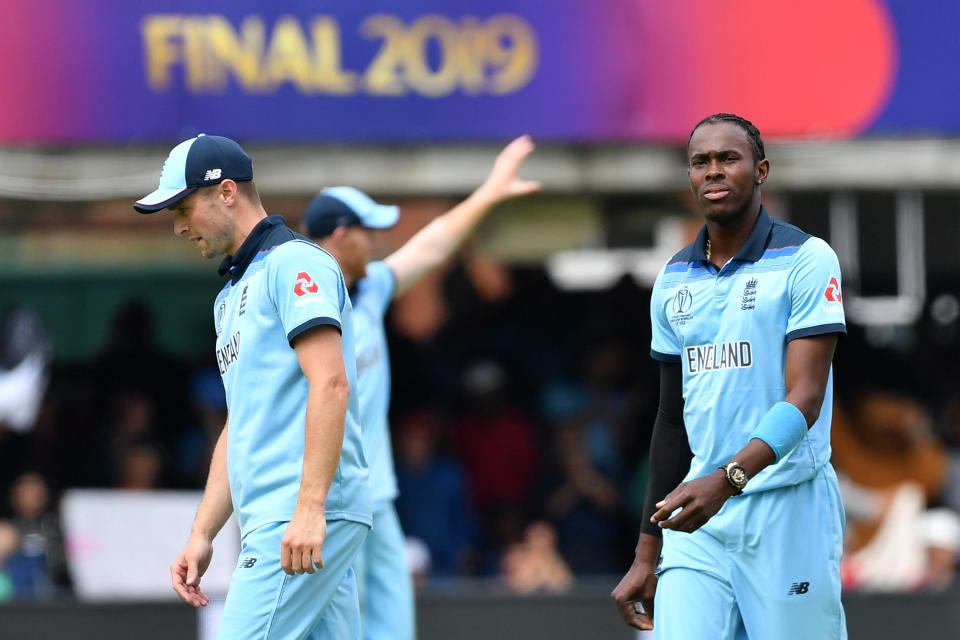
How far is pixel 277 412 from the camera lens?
4.05 metres

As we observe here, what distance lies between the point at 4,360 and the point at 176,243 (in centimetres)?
139

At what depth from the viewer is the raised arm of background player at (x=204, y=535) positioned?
427 centimetres

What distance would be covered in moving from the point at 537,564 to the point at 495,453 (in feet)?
3.08

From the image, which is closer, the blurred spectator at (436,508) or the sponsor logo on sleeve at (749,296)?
the sponsor logo on sleeve at (749,296)

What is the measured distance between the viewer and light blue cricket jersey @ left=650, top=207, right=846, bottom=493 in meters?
4.00

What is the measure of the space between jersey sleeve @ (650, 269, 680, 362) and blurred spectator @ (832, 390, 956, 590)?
4.47 m

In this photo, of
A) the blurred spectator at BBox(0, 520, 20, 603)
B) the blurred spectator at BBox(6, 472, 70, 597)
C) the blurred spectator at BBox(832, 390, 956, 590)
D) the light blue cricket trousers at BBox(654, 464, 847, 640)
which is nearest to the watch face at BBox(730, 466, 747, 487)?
the light blue cricket trousers at BBox(654, 464, 847, 640)

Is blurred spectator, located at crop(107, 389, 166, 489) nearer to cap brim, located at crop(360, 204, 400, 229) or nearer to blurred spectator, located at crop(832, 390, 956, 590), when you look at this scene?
cap brim, located at crop(360, 204, 400, 229)

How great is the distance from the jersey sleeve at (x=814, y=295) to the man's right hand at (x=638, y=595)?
0.86 meters

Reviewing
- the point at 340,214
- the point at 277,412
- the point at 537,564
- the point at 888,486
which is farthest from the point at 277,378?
the point at 888,486

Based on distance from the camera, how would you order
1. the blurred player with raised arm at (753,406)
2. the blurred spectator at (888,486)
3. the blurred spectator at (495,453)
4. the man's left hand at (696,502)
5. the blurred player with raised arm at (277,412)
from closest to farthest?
the man's left hand at (696,502) → the blurred player with raised arm at (277,412) → the blurred player with raised arm at (753,406) → the blurred spectator at (888,486) → the blurred spectator at (495,453)

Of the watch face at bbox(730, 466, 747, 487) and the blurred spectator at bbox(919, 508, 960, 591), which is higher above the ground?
the watch face at bbox(730, 466, 747, 487)

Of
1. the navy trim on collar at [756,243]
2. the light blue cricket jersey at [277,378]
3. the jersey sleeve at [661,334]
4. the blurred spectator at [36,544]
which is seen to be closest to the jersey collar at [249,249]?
the light blue cricket jersey at [277,378]

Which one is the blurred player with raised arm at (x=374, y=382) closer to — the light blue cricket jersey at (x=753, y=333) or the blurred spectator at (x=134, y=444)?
the light blue cricket jersey at (x=753, y=333)
